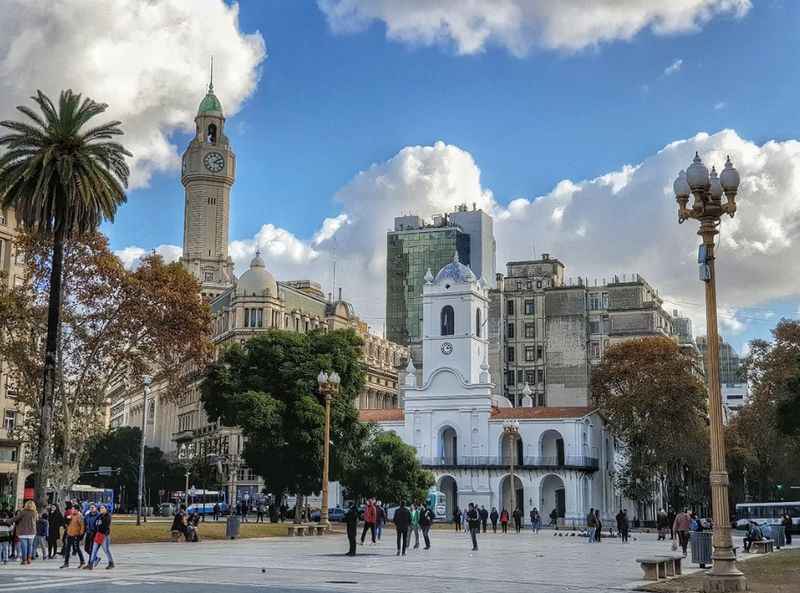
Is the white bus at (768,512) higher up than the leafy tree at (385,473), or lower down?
lower down

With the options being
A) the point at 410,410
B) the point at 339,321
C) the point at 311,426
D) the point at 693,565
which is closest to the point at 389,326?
the point at 339,321

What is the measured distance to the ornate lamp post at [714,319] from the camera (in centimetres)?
1825

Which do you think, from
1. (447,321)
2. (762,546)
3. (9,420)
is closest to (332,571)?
(762,546)

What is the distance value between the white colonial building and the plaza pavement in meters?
41.6

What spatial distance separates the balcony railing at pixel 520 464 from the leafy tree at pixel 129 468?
3261 cm

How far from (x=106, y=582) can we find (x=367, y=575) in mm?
6070

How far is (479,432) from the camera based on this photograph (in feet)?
259

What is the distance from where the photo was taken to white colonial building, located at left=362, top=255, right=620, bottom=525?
76.4 meters

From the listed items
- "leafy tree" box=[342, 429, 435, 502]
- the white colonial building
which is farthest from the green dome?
"leafy tree" box=[342, 429, 435, 502]

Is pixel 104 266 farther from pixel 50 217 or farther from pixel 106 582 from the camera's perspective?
pixel 106 582

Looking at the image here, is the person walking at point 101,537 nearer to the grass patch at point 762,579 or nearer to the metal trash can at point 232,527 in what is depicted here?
the grass patch at point 762,579

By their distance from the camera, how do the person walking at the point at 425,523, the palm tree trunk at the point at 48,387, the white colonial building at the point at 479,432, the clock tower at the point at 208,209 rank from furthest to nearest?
1. the clock tower at the point at 208,209
2. the white colonial building at the point at 479,432
3. the person walking at the point at 425,523
4. the palm tree trunk at the point at 48,387

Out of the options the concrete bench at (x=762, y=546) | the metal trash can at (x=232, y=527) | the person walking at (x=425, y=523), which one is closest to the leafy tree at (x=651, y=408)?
the concrete bench at (x=762, y=546)

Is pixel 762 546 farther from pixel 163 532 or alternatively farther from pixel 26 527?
pixel 26 527
